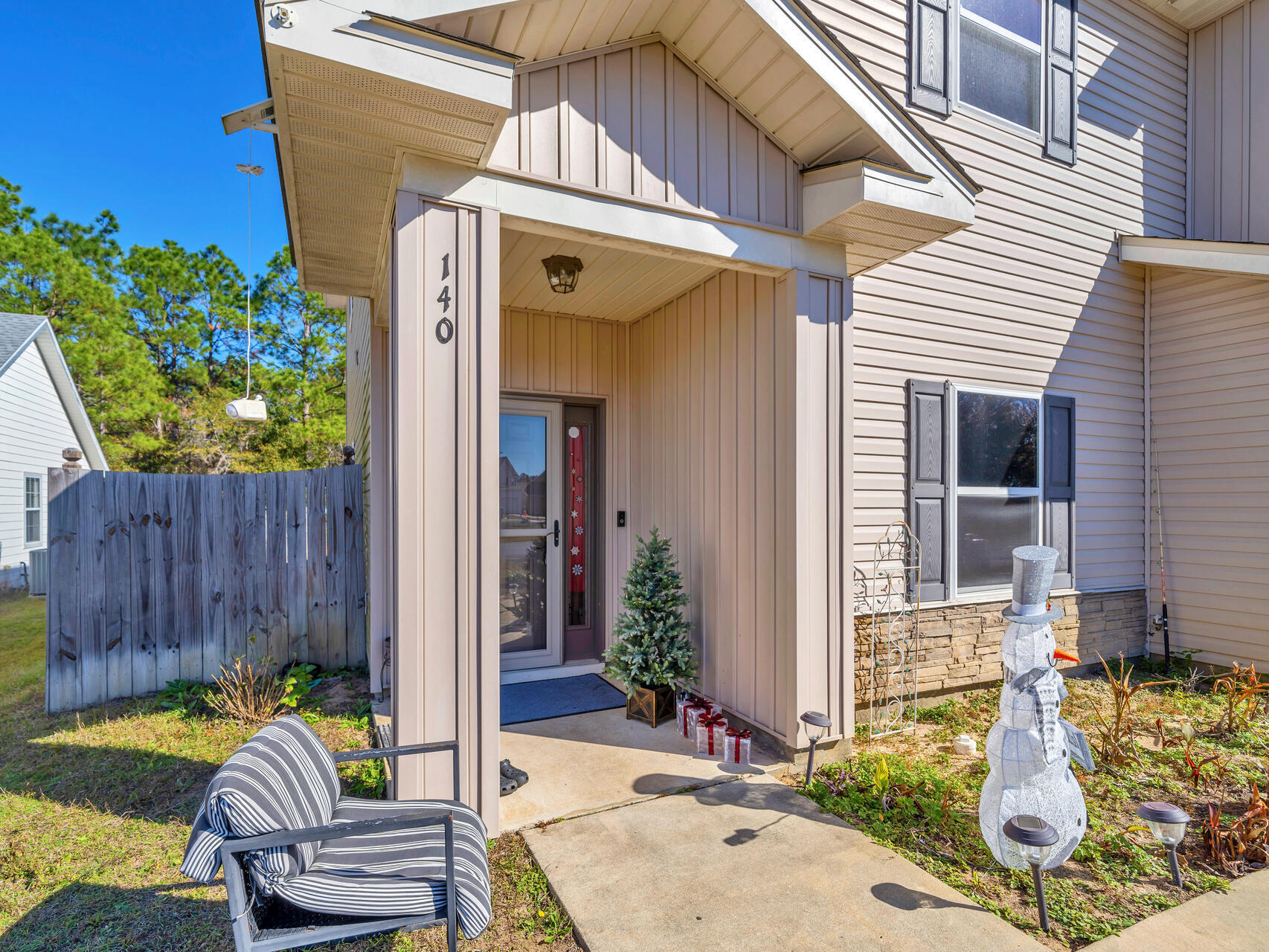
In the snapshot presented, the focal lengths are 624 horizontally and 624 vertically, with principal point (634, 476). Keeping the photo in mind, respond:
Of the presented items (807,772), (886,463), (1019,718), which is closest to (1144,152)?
(886,463)

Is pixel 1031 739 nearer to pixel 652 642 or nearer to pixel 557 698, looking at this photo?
pixel 652 642

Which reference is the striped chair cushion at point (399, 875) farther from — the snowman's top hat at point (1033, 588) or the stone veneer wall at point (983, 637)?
the stone veneer wall at point (983, 637)

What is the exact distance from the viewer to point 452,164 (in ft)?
8.34

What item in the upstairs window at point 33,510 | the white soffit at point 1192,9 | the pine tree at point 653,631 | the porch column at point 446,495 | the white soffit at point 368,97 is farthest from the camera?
the upstairs window at point 33,510

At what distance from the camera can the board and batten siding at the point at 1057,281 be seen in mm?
4395

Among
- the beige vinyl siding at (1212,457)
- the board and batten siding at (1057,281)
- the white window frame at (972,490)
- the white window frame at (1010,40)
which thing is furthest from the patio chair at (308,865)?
the beige vinyl siding at (1212,457)

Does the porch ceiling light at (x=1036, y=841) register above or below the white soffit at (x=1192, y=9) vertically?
below

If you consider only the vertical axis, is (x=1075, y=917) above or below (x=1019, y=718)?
below

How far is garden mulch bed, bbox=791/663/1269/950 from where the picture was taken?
2361 millimetres

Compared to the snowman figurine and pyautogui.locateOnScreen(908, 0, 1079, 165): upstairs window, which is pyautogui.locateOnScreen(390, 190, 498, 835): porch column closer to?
the snowman figurine

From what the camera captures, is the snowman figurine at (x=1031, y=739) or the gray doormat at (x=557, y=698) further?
the gray doormat at (x=557, y=698)

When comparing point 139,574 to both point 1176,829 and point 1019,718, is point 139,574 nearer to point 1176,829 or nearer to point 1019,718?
point 1019,718

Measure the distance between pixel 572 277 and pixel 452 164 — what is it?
1321mm

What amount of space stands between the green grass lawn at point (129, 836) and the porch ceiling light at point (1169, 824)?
224 cm
